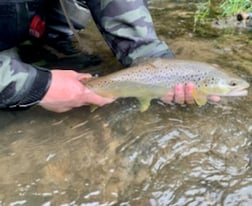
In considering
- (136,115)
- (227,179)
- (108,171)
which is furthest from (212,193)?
(136,115)

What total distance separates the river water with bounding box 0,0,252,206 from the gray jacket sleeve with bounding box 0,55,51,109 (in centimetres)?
17

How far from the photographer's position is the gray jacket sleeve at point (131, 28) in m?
3.14

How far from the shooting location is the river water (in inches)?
92.8

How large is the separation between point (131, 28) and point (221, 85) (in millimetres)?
619

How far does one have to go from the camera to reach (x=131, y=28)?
318 centimetres

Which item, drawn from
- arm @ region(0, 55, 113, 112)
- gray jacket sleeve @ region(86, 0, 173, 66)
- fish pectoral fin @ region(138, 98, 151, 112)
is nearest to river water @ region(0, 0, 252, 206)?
fish pectoral fin @ region(138, 98, 151, 112)

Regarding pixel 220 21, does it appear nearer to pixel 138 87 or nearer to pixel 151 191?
pixel 138 87

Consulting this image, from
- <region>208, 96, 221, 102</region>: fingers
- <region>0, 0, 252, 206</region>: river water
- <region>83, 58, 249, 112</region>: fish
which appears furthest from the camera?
<region>208, 96, 221, 102</region>: fingers

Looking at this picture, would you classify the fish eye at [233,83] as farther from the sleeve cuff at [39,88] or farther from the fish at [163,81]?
the sleeve cuff at [39,88]

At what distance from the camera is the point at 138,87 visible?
296 centimetres

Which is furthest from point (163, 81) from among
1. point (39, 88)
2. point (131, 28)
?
point (39, 88)

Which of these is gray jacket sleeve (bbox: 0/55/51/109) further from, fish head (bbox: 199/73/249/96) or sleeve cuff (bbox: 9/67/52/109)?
fish head (bbox: 199/73/249/96)

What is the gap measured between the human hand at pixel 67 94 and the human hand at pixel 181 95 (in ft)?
1.11

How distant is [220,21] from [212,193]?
2.50 m
